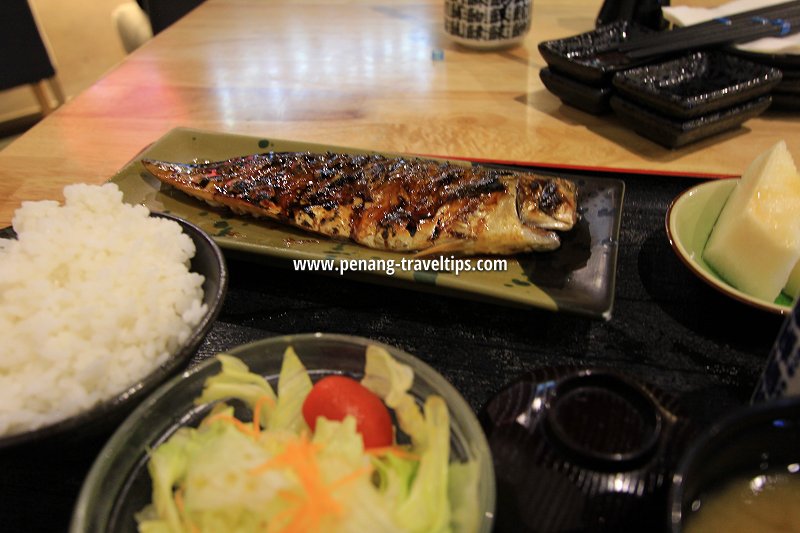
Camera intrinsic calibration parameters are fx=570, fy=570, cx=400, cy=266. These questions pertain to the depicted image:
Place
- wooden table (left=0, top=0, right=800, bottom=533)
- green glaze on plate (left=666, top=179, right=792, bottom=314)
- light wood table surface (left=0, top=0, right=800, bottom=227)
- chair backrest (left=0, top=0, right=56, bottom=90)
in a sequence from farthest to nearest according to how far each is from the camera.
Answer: chair backrest (left=0, top=0, right=56, bottom=90)
light wood table surface (left=0, top=0, right=800, bottom=227)
green glaze on plate (left=666, top=179, right=792, bottom=314)
wooden table (left=0, top=0, right=800, bottom=533)

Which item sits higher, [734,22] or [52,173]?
[734,22]

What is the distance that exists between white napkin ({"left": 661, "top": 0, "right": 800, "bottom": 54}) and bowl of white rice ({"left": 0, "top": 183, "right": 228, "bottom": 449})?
2307mm

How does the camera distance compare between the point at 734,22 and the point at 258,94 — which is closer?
the point at 734,22

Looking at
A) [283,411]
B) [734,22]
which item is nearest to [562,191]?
[283,411]

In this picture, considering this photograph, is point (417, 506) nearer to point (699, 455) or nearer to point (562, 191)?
point (699, 455)

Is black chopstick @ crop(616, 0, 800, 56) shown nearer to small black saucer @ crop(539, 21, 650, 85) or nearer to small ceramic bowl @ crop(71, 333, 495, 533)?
small black saucer @ crop(539, 21, 650, 85)

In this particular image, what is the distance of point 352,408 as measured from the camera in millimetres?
928

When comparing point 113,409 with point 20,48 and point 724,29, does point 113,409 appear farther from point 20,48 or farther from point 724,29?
point 20,48

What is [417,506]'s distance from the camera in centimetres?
79

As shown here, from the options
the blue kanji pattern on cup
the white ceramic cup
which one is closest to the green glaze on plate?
the blue kanji pattern on cup

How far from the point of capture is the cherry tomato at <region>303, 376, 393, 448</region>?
922mm

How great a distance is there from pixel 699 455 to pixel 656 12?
104 inches

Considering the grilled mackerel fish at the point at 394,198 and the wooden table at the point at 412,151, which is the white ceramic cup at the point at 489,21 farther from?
the grilled mackerel fish at the point at 394,198

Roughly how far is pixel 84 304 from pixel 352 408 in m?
0.57
